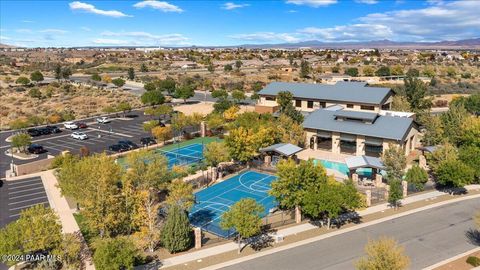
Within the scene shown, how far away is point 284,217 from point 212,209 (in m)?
7.34

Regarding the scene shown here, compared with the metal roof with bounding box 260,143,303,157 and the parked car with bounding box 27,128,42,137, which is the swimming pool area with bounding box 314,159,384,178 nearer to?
the metal roof with bounding box 260,143,303,157

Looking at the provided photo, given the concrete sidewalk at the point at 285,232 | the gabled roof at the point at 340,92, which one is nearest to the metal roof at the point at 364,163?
the concrete sidewalk at the point at 285,232

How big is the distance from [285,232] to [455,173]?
1929cm

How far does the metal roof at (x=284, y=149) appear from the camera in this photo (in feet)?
167

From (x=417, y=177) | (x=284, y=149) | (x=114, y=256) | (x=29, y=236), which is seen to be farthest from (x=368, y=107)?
(x=29, y=236)

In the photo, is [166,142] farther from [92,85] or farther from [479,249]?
[92,85]

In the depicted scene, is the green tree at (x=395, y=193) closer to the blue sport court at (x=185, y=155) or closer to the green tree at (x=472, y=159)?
the green tree at (x=472, y=159)

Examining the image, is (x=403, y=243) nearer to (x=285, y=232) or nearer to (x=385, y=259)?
(x=285, y=232)

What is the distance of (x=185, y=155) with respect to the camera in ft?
191

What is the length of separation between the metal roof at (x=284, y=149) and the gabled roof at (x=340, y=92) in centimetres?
1931

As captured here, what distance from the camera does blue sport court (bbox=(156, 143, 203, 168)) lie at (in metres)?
54.8

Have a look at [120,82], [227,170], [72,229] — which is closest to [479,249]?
[227,170]

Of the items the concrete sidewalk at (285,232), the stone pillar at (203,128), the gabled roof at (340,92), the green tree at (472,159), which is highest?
the gabled roof at (340,92)

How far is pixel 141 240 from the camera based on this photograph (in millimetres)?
30469
